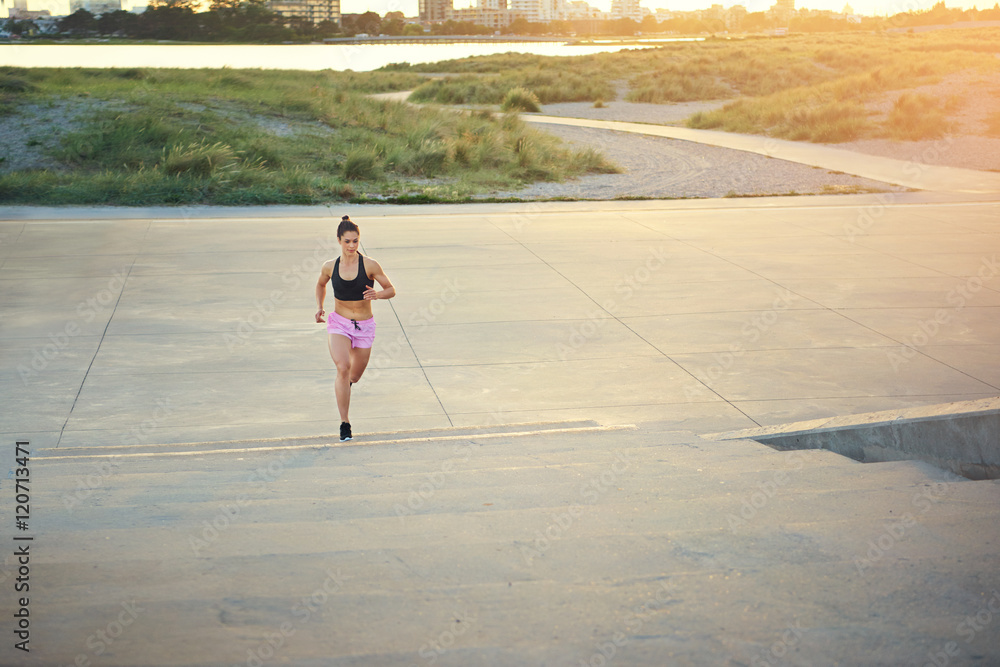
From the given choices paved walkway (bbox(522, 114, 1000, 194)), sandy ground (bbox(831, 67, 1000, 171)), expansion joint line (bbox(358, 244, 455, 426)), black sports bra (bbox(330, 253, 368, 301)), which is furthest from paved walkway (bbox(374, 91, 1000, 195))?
black sports bra (bbox(330, 253, 368, 301))

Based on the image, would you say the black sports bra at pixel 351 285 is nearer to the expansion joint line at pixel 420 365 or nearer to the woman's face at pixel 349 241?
the woman's face at pixel 349 241

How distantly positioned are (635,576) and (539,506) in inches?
41.7

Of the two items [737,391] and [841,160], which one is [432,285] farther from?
[841,160]

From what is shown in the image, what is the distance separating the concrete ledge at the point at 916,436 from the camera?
5660 millimetres

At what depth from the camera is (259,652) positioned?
2.76m

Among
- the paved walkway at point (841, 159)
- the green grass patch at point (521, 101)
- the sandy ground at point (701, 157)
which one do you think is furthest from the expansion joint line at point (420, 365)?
the green grass patch at point (521, 101)

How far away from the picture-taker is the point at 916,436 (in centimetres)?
589

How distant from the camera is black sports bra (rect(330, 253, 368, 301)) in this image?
249 inches

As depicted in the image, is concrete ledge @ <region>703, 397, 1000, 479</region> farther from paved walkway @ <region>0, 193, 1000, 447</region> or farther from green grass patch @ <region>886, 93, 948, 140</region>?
green grass patch @ <region>886, 93, 948, 140</region>

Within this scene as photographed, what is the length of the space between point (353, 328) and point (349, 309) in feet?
0.45

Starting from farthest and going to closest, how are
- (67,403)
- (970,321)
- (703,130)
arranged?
(703,130) < (970,321) < (67,403)

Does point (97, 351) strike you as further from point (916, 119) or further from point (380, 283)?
point (916, 119)

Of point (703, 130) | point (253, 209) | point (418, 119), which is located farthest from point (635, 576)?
point (703, 130)

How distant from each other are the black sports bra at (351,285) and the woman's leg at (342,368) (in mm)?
292
